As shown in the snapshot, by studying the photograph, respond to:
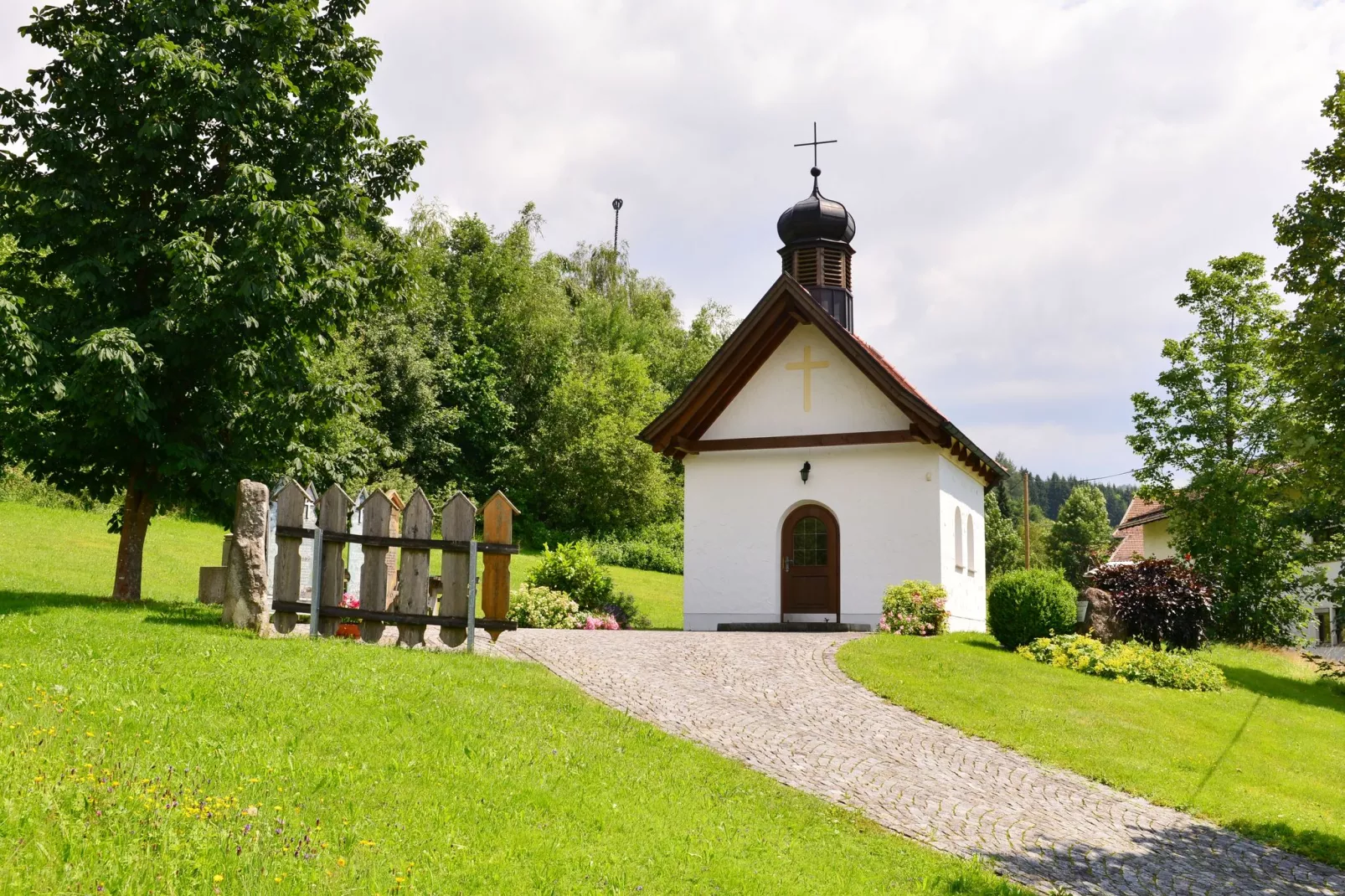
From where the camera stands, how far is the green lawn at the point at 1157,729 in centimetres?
942

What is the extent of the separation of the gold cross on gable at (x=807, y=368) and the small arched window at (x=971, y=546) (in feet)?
16.3

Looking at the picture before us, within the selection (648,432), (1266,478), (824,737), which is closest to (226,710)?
(824,737)

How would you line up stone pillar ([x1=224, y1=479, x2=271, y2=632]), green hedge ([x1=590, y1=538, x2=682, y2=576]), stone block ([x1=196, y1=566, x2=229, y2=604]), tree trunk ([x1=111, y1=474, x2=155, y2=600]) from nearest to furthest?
stone pillar ([x1=224, y1=479, x2=271, y2=632]) < tree trunk ([x1=111, y1=474, x2=155, y2=600]) < stone block ([x1=196, y1=566, x2=229, y2=604]) < green hedge ([x1=590, y1=538, x2=682, y2=576])

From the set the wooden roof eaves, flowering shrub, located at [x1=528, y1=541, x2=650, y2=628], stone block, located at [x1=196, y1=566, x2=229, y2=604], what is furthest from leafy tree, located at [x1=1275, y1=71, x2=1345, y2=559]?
stone block, located at [x1=196, y1=566, x2=229, y2=604]

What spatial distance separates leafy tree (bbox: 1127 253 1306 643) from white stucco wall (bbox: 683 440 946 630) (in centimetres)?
892

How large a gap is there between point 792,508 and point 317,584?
10.5 meters

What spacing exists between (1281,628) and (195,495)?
23.6 meters

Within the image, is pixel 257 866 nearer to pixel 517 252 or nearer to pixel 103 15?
pixel 103 15

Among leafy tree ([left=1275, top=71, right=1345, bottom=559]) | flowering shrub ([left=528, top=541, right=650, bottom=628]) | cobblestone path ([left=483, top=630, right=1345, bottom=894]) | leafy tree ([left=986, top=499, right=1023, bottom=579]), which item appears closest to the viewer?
cobblestone path ([left=483, top=630, right=1345, bottom=894])

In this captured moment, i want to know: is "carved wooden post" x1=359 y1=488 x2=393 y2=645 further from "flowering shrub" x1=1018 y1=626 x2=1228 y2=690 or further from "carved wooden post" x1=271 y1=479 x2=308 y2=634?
"flowering shrub" x1=1018 y1=626 x2=1228 y2=690

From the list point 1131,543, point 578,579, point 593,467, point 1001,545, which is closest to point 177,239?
point 578,579

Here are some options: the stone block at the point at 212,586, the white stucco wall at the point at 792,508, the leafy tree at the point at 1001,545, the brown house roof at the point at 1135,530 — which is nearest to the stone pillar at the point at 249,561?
the stone block at the point at 212,586

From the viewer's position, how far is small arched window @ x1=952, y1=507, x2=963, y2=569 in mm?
20219

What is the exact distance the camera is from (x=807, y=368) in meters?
19.8
